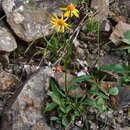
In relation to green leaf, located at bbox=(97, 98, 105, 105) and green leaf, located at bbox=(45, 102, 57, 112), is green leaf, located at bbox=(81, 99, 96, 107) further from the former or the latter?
green leaf, located at bbox=(45, 102, 57, 112)

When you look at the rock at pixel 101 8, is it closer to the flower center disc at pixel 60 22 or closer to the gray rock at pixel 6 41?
the flower center disc at pixel 60 22

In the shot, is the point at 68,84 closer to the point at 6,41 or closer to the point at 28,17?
the point at 6,41

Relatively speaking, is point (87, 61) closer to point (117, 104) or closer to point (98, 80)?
point (98, 80)

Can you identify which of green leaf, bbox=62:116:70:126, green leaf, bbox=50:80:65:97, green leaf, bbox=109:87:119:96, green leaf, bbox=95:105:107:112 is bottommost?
green leaf, bbox=62:116:70:126

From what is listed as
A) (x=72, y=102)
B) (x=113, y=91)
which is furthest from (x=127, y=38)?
(x=72, y=102)

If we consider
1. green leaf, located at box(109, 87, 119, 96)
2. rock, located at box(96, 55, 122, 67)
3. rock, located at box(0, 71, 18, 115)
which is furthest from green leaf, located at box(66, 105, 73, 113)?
rock, located at box(96, 55, 122, 67)

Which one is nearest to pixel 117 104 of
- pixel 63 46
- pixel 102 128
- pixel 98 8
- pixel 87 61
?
pixel 102 128

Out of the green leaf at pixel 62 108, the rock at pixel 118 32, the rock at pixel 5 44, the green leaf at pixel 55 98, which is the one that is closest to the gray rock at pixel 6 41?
the rock at pixel 5 44
